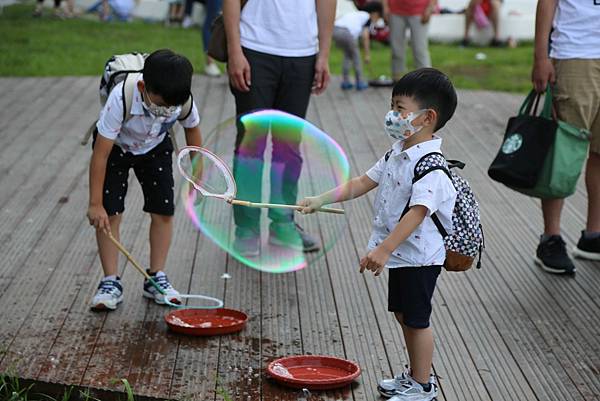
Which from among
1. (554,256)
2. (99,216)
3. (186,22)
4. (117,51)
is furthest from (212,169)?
(186,22)

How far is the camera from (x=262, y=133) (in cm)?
497

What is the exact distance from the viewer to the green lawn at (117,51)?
42.5 ft

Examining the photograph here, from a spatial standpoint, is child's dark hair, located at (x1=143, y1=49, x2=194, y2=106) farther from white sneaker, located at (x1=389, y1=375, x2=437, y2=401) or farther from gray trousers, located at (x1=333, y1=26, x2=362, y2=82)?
gray trousers, located at (x1=333, y1=26, x2=362, y2=82)

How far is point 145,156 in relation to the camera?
5.02m

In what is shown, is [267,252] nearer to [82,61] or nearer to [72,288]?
[72,288]

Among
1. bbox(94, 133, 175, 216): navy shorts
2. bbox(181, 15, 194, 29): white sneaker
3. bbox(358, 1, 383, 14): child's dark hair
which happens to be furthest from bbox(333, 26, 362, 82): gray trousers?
bbox(181, 15, 194, 29): white sneaker

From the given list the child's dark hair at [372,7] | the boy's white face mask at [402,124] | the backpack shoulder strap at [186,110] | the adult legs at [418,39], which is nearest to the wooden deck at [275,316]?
the backpack shoulder strap at [186,110]

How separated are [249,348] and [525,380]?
1140 millimetres

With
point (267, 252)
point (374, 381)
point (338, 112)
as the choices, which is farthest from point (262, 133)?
point (338, 112)

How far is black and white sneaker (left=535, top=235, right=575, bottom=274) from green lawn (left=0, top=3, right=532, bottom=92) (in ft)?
22.6

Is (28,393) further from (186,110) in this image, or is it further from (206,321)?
(186,110)

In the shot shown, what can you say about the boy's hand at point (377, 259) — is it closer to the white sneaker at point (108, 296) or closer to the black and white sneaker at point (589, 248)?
the white sneaker at point (108, 296)

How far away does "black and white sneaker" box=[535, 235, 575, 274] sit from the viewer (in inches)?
227

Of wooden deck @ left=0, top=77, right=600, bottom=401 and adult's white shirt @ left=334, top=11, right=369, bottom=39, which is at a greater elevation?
wooden deck @ left=0, top=77, right=600, bottom=401
